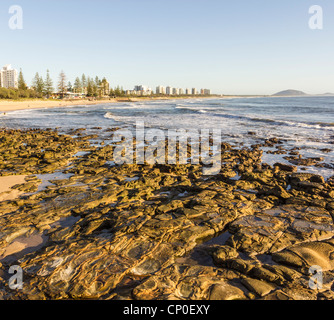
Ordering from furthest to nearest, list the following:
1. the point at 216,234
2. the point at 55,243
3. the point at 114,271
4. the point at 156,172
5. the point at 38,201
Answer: the point at 156,172, the point at 38,201, the point at 216,234, the point at 55,243, the point at 114,271

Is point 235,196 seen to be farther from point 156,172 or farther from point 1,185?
point 1,185

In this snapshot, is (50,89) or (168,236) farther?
(50,89)

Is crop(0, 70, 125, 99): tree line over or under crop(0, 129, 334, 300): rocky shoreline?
over

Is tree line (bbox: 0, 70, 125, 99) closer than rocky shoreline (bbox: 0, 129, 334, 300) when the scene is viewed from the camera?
No

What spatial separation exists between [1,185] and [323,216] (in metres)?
11.4

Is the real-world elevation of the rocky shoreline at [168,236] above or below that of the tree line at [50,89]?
below

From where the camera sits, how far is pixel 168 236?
5.57 metres

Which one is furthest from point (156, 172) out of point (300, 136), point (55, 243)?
point (300, 136)

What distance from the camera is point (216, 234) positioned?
19.8 feet

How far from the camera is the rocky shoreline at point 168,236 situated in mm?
4125

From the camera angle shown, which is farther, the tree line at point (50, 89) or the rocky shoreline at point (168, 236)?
the tree line at point (50, 89)

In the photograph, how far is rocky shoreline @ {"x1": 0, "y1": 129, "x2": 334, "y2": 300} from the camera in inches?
162
